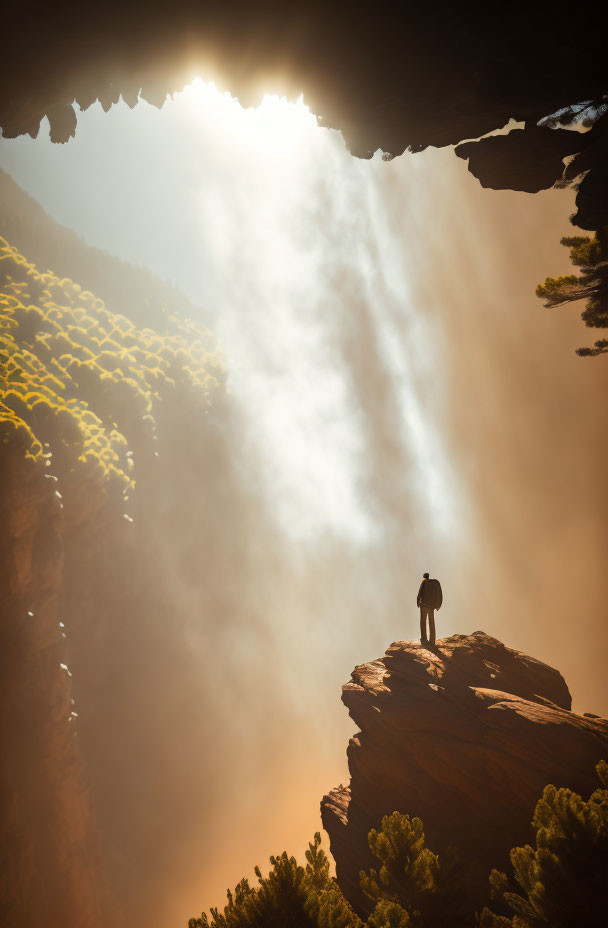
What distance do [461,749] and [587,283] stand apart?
1211 cm

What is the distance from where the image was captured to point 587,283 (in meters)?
8.77

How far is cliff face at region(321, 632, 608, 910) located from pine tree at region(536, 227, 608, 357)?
10022 mm

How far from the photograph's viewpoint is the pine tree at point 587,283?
854 cm

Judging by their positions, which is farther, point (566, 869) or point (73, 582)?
point (73, 582)

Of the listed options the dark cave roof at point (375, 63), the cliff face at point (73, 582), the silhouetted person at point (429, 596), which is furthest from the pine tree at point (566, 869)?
the cliff face at point (73, 582)

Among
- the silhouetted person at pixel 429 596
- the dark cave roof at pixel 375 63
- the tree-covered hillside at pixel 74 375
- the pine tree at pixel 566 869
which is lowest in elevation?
the pine tree at pixel 566 869

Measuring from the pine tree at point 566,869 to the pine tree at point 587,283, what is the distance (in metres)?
10.1

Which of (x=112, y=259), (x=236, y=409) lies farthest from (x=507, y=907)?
(x=112, y=259)

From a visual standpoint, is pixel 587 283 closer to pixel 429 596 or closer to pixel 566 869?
pixel 429 596

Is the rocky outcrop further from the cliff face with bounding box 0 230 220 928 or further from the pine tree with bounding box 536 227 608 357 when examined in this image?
the pine tree with bounding box 536 227 608 357

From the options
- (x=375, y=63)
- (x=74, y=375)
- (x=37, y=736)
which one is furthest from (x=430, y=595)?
(x=74, y=375)

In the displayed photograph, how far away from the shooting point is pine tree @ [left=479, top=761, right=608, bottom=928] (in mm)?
7312

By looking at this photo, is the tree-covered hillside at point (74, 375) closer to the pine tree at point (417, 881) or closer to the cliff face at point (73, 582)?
the cliff face at point (73, 582)

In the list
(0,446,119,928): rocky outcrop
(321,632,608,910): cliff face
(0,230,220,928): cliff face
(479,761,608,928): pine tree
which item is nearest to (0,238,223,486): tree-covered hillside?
(0,230,220,928): cliff face
